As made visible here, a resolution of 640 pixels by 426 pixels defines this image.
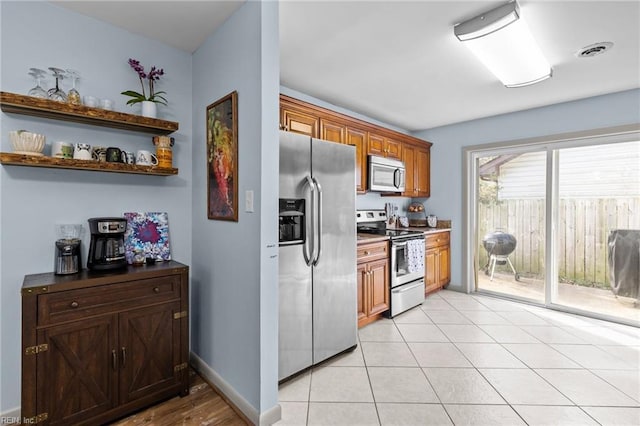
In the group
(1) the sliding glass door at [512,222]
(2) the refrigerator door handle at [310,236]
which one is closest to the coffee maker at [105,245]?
(2) the refrigerator door handle at [310,236]

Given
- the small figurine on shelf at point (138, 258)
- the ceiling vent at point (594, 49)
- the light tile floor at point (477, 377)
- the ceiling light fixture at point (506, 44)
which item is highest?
the ceiling vent at point (594, 49)

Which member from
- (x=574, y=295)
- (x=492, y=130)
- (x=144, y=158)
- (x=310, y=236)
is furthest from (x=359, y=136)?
(x=574, y=295)

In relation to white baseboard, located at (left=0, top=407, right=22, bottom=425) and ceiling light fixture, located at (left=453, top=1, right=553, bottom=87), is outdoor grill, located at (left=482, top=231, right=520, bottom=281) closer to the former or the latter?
ceiling light fixture, located at (left=453, top=1, right=553, bottom=87)

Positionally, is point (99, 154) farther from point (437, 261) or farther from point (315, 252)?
point (437, 261)

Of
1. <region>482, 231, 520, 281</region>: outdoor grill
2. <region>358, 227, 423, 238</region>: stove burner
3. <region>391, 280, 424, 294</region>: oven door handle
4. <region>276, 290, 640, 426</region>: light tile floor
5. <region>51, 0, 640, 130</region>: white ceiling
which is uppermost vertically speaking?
<region>51, 0, 640, 130</region>: white ceiling

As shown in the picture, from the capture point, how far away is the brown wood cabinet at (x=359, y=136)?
9.59ft

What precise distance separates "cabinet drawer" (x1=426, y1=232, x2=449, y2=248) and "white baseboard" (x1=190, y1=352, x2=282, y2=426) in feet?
9.87

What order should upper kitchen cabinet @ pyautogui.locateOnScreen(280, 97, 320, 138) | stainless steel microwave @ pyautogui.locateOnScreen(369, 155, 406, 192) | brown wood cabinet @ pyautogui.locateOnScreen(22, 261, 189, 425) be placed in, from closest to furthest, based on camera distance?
brown wood cabinet @ pyautogui.locateOnScreen(22, 261, 189, 425) < upper kitchen cabinet @ pyautogui.locateOnScreen(280, 97, 320, 138) < stainless steel microwave @ pyautogui.locateOnScreen(369, 155, 406, 192)

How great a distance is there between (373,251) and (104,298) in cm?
232

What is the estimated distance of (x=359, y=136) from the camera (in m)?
3.68

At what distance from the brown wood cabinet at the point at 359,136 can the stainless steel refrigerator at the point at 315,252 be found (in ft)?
2.09

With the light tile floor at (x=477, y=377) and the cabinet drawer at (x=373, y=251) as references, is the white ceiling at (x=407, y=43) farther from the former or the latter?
the light tile floor at (x=477, y=377)

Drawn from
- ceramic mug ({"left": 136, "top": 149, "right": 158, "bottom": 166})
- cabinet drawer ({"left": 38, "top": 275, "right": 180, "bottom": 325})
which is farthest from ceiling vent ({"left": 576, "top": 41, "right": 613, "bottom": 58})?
cabinet drawer ({"left": 38, "top": 275, "right": 180, "bottom": 325})

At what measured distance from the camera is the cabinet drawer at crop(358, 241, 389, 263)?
307 centimetres
